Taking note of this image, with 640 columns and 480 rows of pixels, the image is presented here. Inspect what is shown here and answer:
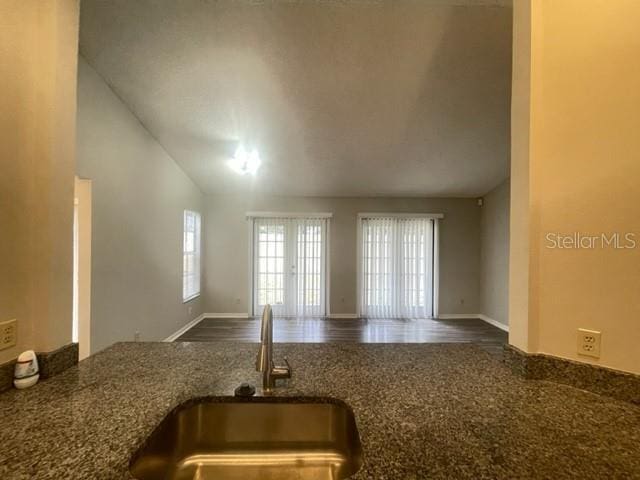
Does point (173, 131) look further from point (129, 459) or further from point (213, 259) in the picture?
point (129, 459)

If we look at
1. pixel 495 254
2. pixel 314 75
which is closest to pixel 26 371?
pixel 314 75

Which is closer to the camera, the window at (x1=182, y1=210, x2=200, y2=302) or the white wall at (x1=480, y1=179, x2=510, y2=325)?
the window at (x1=182, y1=210, x2=200, y2=302)

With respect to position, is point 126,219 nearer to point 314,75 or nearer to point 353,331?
point 314,75

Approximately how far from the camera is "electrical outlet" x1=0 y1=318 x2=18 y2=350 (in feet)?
2.73

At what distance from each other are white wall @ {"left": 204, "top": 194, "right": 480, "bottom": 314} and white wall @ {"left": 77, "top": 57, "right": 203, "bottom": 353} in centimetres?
128

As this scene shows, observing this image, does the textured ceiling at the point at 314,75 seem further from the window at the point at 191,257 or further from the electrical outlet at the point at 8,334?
the electrical outlet at the point at 8,334

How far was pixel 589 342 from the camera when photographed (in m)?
0.88

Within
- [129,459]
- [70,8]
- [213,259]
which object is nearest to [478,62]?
[70,8]

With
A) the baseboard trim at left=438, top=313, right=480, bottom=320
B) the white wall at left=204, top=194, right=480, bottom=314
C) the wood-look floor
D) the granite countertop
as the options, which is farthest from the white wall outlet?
the baseboard trim at left=438, top=313, right=480, bottom=320

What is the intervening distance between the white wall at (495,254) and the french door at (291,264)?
3.08 meters

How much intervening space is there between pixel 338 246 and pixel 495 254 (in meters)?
2.84

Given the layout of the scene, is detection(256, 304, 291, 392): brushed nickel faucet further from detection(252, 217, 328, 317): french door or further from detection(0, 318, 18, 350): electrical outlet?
detection(252, 217, 328, 317): french door

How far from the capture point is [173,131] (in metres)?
3.16

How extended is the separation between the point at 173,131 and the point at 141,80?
2.59 ft
